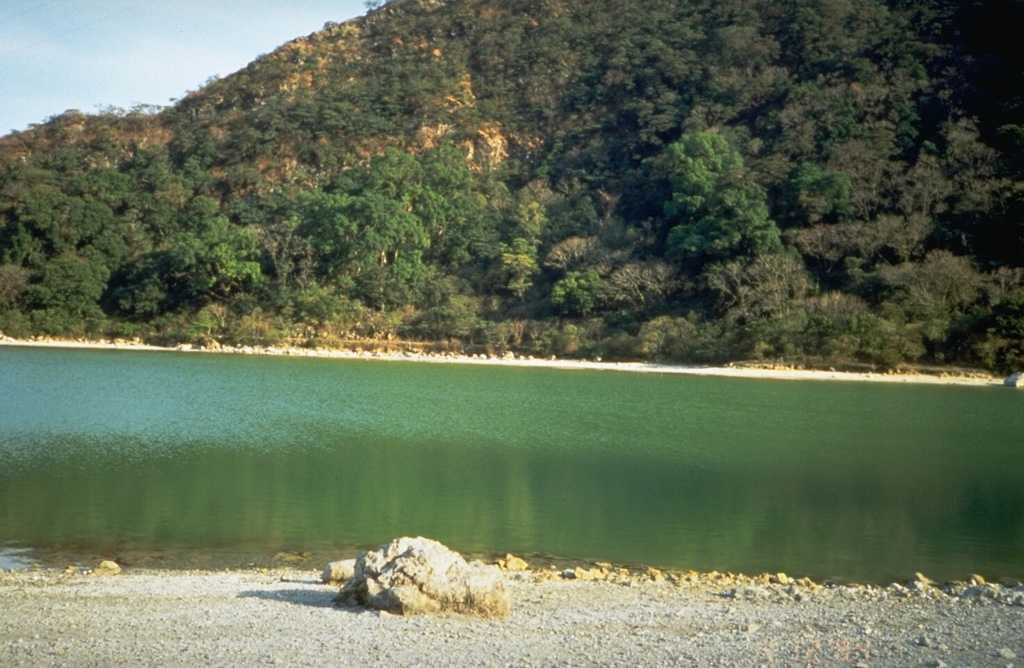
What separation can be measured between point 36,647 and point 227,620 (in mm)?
1294

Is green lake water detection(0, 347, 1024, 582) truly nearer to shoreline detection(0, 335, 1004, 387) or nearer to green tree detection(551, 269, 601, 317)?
shoreline detection(0, 335, 1004, 387)

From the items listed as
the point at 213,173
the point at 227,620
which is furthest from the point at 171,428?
the point at 213,173

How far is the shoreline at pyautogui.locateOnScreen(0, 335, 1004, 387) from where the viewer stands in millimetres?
34062

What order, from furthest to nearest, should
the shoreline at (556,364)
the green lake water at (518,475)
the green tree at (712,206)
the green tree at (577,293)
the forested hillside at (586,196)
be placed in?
the green tree at (577,293)
the green tree at (712,206)
the forested hillside at (586,196)
the shoreline at (556,364)
the green lake water at (518,475)

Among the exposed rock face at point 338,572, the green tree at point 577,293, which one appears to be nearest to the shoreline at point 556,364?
the green tree at point 577,293

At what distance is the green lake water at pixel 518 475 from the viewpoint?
11195mm

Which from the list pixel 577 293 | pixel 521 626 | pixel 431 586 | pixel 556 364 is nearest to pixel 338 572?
pixel 431 586

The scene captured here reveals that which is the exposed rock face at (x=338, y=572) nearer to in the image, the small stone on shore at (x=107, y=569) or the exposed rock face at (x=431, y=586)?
the exposed rock face at (x=431, y=586)

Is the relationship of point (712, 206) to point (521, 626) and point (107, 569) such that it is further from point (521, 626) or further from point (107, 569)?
point (521, 626)

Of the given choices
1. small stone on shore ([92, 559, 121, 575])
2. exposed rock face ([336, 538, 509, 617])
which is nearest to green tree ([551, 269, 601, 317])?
small stone on shore ([92, 559, 121, 575])

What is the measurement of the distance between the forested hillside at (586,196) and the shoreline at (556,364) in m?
0.89

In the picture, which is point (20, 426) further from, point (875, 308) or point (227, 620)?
point (875, 308)

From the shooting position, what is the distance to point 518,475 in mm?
15438

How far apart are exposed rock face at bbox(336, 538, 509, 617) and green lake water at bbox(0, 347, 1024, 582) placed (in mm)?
3039
